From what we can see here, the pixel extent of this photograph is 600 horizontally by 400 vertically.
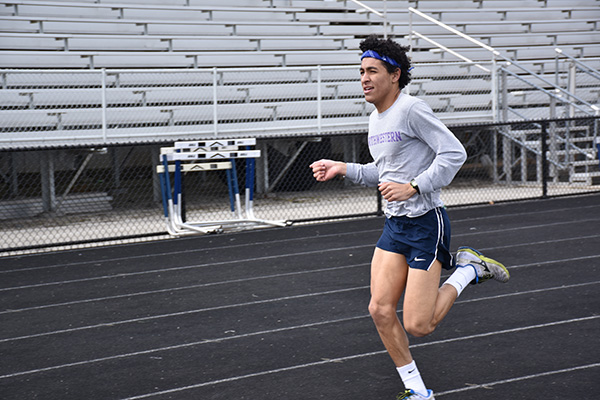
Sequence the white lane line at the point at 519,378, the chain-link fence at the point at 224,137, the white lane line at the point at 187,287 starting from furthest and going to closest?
the chain-link fence at the point at 224,137
the white lane line at the point at 187,287
the white lane line at the point at 519,378

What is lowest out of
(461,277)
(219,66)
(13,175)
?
(13,175)

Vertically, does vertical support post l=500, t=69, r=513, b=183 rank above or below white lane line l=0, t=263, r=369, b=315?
above

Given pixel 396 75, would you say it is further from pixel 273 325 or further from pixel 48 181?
pixel 48 181

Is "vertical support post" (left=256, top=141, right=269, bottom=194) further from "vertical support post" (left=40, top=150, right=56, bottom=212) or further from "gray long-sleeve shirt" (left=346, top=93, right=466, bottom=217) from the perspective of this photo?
"gray long-sleeve shirt" (left=346, top=93, right=466, bottom=217)

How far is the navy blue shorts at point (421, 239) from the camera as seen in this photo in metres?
3.49

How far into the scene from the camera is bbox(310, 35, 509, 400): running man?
137 inches

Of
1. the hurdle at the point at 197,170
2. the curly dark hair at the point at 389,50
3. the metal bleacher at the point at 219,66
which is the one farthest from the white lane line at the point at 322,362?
the metal bleacher at the point at 219,66

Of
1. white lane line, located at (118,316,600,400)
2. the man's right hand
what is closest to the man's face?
the man's right hand

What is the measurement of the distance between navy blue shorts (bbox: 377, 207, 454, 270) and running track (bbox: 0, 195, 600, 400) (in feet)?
2.41

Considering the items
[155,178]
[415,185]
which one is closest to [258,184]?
[155,178]

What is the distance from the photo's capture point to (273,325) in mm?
5258

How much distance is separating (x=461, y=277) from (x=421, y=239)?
50 centimetres

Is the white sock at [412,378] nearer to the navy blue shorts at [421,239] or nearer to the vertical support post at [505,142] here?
the navy blue shorts at [421,239]

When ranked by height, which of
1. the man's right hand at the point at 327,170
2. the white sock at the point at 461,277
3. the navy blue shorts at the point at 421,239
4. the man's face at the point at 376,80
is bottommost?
the white sock at the point at 461,277
